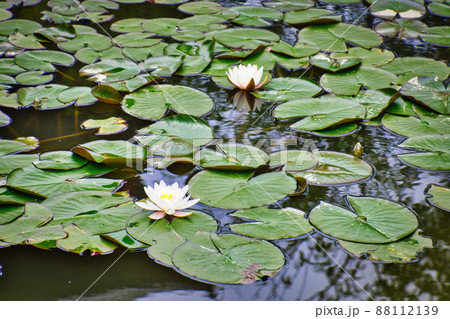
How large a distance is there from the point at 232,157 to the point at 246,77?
2.29ft

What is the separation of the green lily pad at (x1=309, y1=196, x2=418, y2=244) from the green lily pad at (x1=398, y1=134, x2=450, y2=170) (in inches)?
13.7

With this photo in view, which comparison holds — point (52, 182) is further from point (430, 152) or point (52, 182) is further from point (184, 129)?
point (430, 152)

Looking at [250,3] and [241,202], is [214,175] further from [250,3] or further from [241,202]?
[250,3]

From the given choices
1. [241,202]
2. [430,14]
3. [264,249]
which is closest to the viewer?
[264,249]

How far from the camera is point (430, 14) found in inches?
135

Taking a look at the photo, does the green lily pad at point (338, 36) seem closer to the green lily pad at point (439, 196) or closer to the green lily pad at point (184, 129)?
the green lily pad at point (184, 129)

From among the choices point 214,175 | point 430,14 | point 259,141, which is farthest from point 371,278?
point 430,14

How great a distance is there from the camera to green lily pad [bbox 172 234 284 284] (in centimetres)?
137

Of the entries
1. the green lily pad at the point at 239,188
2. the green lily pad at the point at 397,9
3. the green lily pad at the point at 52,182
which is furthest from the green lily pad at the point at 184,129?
the green lily pad at the point at 397,9

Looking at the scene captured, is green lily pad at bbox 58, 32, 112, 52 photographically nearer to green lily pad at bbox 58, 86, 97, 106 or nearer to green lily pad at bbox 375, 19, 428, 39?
green lily pad at bbox 58, 86, 97, 106

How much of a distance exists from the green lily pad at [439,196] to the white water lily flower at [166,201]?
2.98 ft

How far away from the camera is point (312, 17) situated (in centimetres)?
329

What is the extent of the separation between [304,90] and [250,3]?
1559 mm

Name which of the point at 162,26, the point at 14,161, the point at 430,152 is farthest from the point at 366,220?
the point at 162,26
